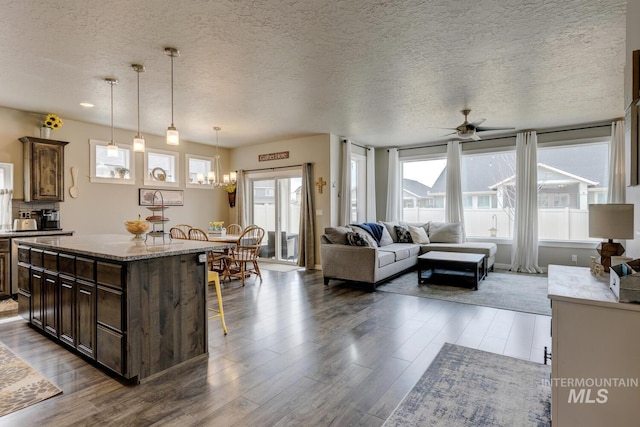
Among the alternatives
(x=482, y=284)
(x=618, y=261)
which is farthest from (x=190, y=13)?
(x=482, y=284)

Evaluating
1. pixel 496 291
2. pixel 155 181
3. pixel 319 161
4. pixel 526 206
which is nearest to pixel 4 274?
pixel 155 181

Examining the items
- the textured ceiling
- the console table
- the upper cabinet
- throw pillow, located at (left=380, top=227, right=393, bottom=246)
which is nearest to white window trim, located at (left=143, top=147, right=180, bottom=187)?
the textured ceiling

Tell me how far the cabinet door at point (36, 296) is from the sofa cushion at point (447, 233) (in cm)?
641

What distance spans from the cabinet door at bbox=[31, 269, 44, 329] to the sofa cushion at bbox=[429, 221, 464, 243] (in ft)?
21.0

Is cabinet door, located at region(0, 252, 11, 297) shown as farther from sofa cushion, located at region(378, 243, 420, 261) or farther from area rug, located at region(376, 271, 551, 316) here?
sofa cushion, located at region(378, 243, 420, 261)

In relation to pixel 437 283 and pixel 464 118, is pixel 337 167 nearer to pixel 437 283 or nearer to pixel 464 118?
pixel 464 118

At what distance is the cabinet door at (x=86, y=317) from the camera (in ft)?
8.52

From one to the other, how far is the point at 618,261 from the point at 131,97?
5276mm

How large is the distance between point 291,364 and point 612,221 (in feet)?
8.07

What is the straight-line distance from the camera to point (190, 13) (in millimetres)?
2566

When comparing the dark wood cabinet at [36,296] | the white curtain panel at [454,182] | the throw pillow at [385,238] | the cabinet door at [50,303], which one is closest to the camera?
the cabinet door at [50,303]

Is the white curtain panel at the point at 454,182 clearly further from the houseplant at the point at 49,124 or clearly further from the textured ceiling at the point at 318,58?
the houseplant at the point at 49,124

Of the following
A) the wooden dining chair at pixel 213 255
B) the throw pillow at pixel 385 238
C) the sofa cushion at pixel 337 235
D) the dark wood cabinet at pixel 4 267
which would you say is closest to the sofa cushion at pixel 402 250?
the throw pillow at pixel 385 238

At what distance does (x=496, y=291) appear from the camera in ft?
16.1
